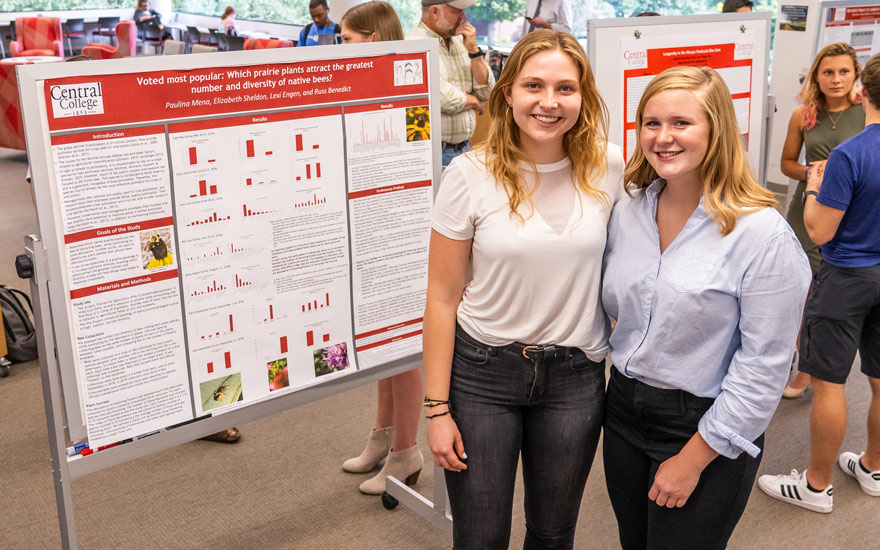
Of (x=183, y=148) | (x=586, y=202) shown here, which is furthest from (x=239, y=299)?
(x=586, y=202)

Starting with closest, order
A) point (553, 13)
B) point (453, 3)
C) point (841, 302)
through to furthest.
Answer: point (841, 302), point (453, 3), point (553, 13)

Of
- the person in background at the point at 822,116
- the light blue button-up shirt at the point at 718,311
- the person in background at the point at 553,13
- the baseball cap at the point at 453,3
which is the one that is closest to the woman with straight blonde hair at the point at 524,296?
the light blue button-up shirt at the point at 718,311

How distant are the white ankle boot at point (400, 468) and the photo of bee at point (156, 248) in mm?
1350

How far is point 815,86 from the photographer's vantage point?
3.49 metres

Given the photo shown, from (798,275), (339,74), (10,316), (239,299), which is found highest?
(339,74)

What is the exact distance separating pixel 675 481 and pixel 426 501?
140 cm

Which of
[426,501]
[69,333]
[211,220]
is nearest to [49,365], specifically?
[69,333]

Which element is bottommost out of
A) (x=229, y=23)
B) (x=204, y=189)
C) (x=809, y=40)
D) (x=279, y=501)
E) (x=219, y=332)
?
(x=279, y=501)

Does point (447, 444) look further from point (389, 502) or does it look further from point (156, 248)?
point (389, 502)

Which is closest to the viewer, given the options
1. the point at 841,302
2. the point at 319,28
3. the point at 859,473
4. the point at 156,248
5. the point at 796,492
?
the point at 156,248

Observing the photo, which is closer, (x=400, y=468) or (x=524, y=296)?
(x=524, y=296)

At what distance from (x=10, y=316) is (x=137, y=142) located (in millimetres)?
2804

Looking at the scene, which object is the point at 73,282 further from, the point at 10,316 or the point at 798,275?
the point at 10,316

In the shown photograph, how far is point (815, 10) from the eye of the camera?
677 cm
